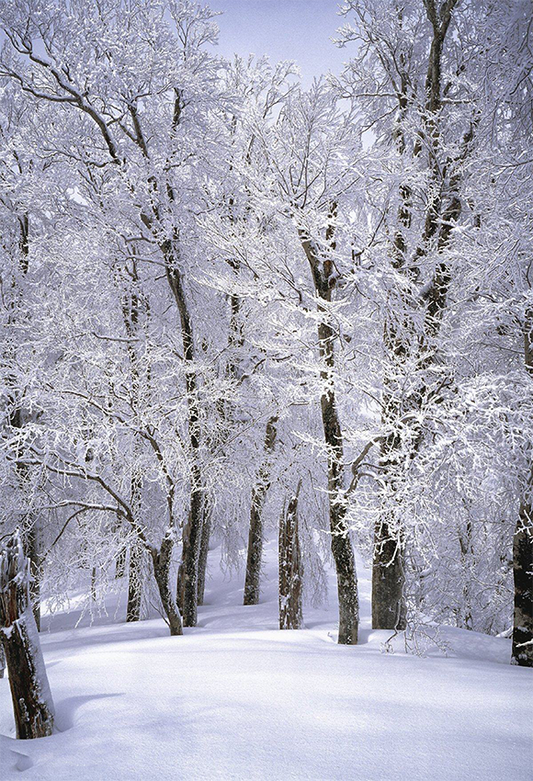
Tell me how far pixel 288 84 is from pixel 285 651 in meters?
9.96

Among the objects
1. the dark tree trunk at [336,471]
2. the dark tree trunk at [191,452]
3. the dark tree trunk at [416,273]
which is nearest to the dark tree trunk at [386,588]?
A: the dark tree trunk at [416,273]

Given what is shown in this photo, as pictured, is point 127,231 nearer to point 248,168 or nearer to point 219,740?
point 248,168

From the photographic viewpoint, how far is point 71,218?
31.7ft

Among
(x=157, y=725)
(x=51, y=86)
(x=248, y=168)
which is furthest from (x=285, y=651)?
(x=51, y=86)

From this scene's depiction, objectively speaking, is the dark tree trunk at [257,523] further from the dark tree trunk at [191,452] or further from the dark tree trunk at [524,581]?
the dark tree trunk at [524,581]

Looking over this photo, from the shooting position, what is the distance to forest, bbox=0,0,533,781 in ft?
18.9

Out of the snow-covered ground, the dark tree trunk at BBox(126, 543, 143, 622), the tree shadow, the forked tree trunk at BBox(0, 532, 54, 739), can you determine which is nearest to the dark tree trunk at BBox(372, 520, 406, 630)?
the snow-covered ground

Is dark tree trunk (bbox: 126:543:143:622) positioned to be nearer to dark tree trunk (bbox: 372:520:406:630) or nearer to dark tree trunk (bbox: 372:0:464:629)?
dark tree trunk (bbox: 372:520:406:630)

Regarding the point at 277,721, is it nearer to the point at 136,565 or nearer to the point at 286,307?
the point at 286,307

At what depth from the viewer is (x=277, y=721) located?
281 centimetres

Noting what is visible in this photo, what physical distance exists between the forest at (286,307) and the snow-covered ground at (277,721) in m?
0.13

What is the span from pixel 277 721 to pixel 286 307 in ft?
15.7

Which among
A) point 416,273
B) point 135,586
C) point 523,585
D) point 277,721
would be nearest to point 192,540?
point 135,586

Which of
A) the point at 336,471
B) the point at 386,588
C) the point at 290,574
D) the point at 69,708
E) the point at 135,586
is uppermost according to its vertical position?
the point at 336,471
